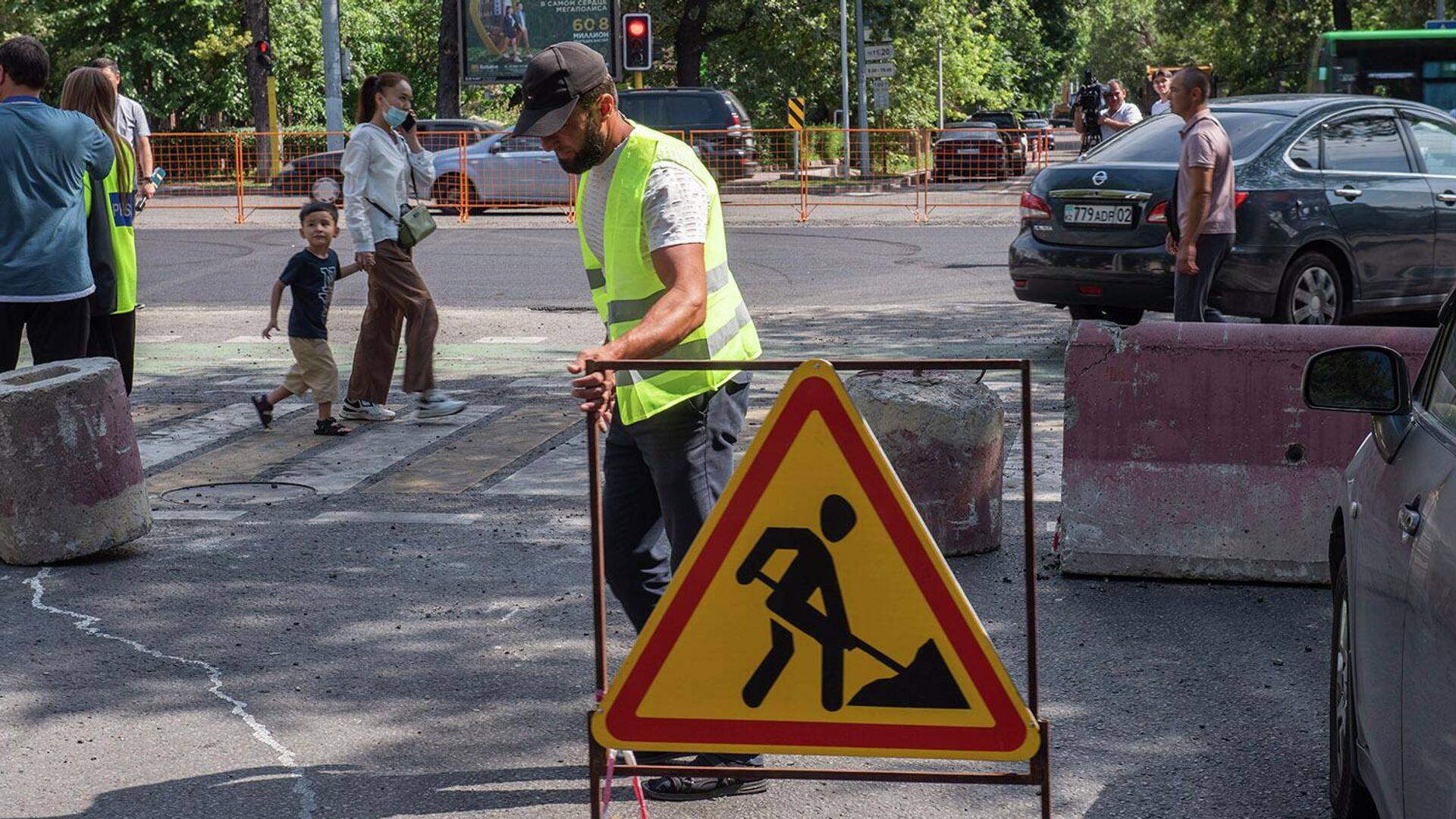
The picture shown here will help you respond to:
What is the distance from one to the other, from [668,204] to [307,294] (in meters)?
5.49

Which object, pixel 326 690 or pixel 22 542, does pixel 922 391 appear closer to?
pixel 326 690

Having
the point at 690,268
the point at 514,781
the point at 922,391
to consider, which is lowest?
the point at 514,781

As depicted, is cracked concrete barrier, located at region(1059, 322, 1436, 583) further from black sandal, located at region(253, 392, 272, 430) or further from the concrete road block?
black sandal, located at region(253, 392, 272, 430)

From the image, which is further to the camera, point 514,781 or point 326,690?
point 326,690

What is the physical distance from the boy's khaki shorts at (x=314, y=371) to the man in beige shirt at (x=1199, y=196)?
4.50 m

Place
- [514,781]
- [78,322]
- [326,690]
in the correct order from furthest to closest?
1. [78,322]
2. [326,690]
3. [514,781]

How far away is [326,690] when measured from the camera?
205 inches

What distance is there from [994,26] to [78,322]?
6327cm

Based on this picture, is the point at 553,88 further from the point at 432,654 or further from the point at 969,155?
the point at 969,155

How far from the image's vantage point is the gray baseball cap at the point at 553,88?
159 inches

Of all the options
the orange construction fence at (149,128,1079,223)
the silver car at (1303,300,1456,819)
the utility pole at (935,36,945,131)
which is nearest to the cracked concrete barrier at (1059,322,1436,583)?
the silver car at (1303,300,1456,819)

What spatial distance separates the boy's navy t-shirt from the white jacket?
236 mm

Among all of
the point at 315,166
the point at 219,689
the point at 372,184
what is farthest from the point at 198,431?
the point at 315,166

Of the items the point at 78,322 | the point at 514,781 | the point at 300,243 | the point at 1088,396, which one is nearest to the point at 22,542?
the point at 78,322
